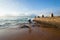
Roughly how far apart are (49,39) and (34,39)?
1.30 meters

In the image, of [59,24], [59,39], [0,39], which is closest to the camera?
[59,39]

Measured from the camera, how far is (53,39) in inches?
360

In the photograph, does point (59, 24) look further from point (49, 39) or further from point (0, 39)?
point (0, 39)

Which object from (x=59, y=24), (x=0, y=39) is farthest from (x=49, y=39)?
(x=59, y=24)

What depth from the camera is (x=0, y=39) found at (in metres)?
10.1

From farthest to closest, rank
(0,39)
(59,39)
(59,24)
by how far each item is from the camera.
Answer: (59,24), (0,39), (59,39)


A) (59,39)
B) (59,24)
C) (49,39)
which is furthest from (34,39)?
(59,24)

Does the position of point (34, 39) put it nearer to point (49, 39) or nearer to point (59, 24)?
point (49, 39)

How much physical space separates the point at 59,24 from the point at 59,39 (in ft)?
26.3

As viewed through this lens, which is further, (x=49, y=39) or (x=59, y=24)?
(x=59, y=24)

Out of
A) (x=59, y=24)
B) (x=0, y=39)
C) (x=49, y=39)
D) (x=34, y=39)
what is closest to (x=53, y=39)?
(x=49, y=39)

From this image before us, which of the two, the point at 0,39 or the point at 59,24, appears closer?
the point at 0,39

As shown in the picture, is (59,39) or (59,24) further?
(59,24)

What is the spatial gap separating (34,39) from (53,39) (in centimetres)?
163
